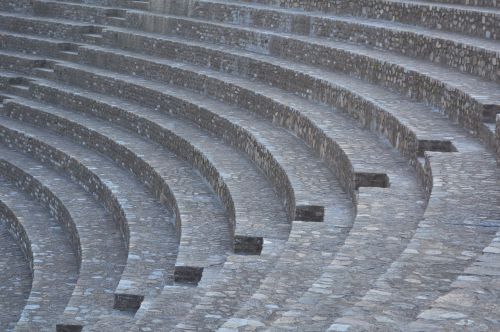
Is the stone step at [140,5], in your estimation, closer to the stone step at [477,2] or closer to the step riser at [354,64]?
the step riser at [354,64]

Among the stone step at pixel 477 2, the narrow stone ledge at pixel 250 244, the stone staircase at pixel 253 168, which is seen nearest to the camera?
the stone staircase at pixel 253 168

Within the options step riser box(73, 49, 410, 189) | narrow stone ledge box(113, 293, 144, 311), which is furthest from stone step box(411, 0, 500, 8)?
narrow stone ledge box(113, 293, 144, 311)

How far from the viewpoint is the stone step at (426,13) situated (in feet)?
45.2

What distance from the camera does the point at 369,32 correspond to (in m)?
15.4

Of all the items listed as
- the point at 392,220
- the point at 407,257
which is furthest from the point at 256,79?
the point at 407,257

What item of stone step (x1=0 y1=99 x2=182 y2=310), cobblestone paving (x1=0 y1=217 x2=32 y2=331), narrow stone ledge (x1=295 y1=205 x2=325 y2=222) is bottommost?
cobblestone paving (x1=0 y1=217 x2=32 y2=331)

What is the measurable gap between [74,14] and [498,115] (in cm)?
1359

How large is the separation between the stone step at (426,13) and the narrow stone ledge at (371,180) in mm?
3733

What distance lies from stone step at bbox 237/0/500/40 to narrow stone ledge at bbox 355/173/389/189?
3733 mm

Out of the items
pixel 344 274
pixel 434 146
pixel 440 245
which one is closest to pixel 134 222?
pixel 434 146

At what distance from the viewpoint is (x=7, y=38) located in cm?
2152

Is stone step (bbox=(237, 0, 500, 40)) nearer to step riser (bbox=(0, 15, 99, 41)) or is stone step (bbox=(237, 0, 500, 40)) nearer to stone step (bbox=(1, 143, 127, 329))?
step riser (bbox=(0, 15, 99, 41))

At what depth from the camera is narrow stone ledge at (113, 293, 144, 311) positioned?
1005 cm

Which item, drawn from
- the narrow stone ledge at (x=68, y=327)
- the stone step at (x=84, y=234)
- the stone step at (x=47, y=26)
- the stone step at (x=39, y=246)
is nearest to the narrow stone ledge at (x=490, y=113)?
the stone step at (x=84, y=234)
